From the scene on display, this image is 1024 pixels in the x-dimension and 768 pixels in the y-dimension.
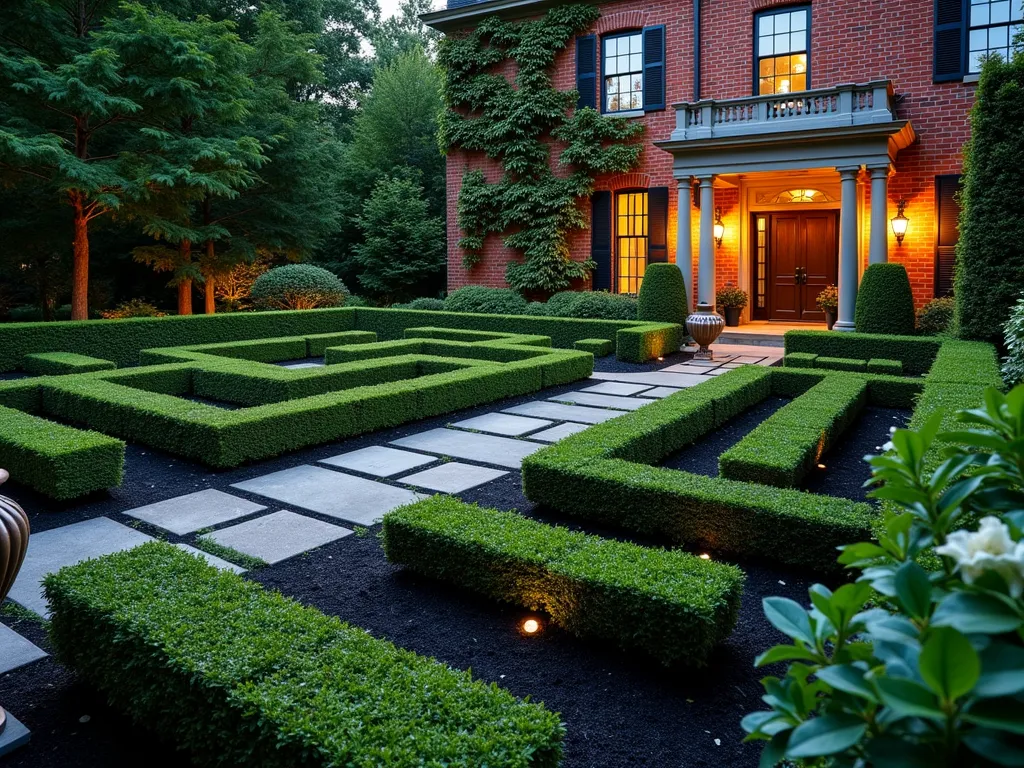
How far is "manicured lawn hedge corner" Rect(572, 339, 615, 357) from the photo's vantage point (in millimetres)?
13195

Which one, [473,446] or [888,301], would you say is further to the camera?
[888,301]

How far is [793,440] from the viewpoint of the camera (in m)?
5.84

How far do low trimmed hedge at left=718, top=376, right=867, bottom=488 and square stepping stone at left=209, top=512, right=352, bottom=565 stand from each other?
2813 millimetres

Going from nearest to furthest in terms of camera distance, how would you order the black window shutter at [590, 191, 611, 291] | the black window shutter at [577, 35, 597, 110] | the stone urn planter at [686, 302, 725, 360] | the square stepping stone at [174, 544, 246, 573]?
1. the square stepping stone at [174, 544, 246, 573]
2. the stone urn planter at [686, 302, 725, 360]
3. the black window shutter at [577, 35, 597, 110]
4. the black window shutter at [590, 191, 611, 291]

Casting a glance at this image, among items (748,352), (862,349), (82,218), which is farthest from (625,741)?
(82,218)

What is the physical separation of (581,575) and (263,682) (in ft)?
4.99

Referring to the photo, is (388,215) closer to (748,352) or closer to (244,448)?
(748,352)

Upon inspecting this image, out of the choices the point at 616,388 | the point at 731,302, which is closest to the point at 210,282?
the point at 731,302

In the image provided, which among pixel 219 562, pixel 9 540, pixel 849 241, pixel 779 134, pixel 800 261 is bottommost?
pixel 219 562

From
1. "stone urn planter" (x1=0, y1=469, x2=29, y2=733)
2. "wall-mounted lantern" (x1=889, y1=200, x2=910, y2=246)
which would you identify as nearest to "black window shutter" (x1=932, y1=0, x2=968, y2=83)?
"wall-mounted lantern" (x1=889, y1=200, x2=910, y2=246)

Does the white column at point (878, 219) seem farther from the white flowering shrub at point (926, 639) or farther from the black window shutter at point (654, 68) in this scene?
the white flowering shrub at point (926, 639)

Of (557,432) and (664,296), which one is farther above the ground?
(664,296)

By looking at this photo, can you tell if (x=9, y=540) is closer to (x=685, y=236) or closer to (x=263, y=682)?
(x=263, y=682)

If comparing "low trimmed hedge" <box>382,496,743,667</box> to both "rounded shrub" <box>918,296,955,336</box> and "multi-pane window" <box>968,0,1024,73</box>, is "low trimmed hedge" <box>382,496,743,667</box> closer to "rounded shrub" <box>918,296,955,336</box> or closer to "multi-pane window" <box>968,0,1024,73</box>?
"rounded shrub" <box>918,296,955,336</box>
